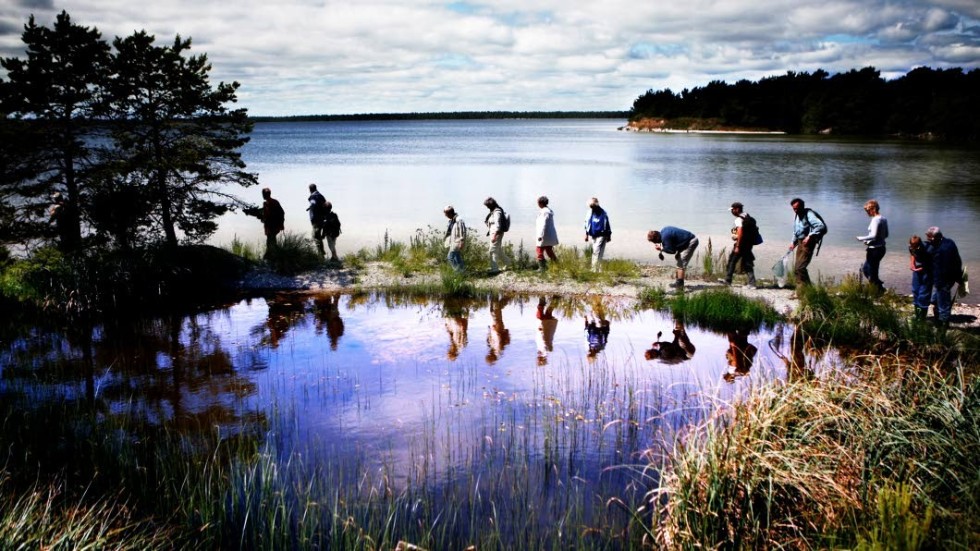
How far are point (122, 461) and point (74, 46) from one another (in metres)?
11.6

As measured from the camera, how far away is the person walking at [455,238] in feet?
50.9

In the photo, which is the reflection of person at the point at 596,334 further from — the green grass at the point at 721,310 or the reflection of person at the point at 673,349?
the green grass at the point at 721,310

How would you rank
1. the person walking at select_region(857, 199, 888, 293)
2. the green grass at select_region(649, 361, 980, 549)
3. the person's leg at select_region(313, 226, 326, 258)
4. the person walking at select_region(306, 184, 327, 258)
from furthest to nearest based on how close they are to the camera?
the person's leg at select_region(313, 226, 326, 258) < the person walking at select_region(306, 184, 327, 258) < the person walking at select_region(857, 199, 888, 293) < the green grass at select_region(649, 361, 980, 549)

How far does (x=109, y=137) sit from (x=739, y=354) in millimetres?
13750

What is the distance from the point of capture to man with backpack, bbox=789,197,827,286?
13.4m

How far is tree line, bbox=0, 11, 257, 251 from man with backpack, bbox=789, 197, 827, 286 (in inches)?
463

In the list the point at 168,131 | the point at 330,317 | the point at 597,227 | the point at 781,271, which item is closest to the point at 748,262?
the point at 781,271

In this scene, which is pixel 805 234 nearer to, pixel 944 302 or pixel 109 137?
pixel 944 302

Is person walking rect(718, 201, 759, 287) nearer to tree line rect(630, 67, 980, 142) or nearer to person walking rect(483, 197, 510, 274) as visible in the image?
person walking rect(483, 197, 510, 274)

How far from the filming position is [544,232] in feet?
51.5

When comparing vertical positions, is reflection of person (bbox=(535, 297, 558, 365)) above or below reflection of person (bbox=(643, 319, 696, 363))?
above

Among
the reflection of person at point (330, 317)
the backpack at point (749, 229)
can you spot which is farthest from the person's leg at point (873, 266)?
the reflection of person at point (330, 317)

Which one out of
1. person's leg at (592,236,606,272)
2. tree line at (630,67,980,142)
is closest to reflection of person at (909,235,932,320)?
person's leg at (592,236,606,272)

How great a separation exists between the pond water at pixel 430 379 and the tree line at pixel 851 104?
249 feet
